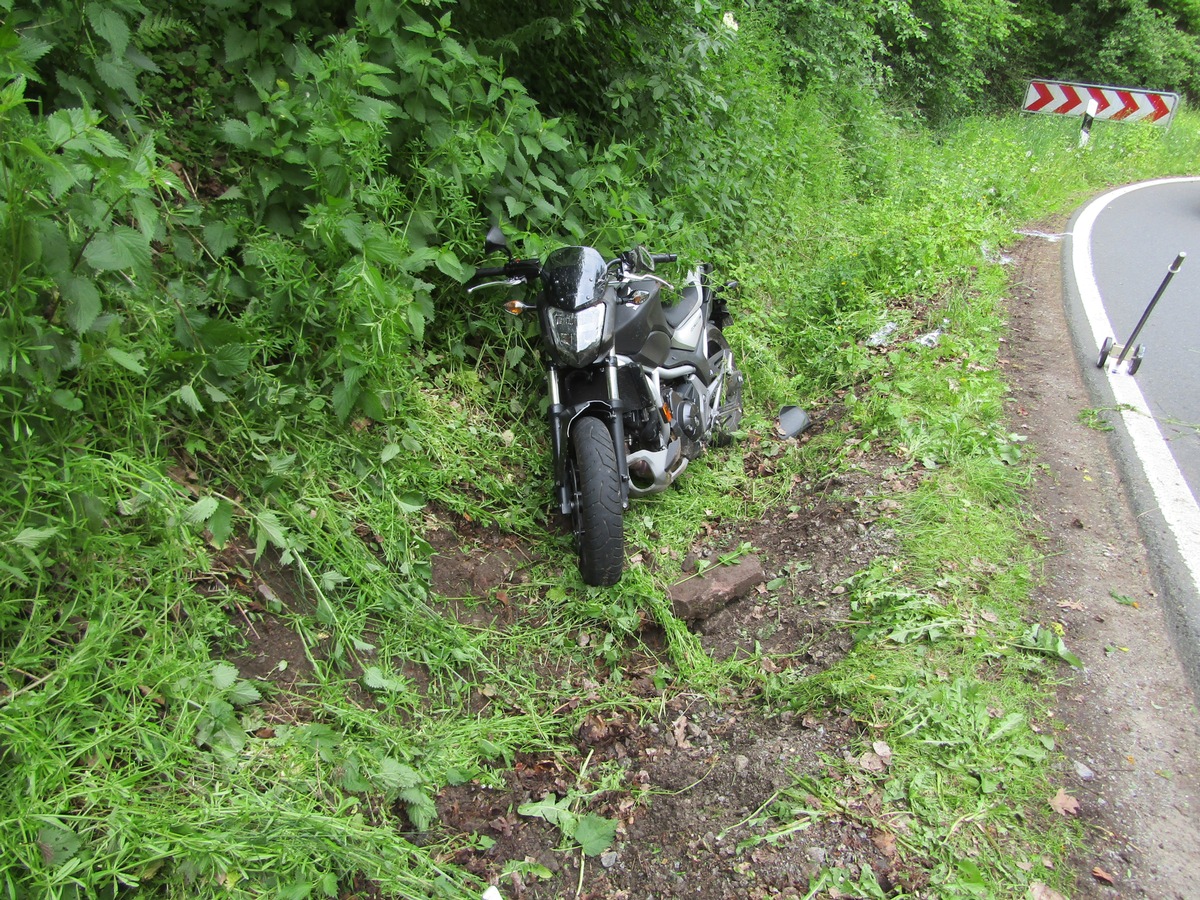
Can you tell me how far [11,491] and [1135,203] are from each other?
13412 mm

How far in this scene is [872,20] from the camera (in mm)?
10242

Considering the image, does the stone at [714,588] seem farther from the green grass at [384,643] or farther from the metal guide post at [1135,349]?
the metal guide post at [1135,349]

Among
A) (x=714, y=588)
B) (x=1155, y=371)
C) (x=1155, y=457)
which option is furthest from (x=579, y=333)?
(x=1155, y=371)

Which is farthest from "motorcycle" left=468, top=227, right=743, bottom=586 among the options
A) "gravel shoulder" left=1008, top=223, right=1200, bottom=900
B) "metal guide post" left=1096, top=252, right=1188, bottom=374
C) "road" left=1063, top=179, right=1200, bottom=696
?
"metal guide post" left=1096, top=252, right=1188, bottom=374

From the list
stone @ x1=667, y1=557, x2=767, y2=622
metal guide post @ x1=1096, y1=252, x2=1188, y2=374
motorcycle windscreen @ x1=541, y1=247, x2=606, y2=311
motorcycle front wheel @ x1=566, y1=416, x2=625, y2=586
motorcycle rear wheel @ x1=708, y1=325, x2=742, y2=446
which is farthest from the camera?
metal guide post @ x1=1096, y1=252, x2=1188, y2=374

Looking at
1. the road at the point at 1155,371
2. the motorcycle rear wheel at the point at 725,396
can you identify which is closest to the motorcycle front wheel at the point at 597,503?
the motorcycle rear wheel at the point at 725,396

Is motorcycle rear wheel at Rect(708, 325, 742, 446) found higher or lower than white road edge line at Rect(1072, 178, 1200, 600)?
lower

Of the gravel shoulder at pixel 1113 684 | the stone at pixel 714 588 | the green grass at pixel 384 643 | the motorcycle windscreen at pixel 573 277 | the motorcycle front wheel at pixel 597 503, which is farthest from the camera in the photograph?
the stone at pixel 714 588

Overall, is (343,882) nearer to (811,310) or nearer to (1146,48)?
(811,310)

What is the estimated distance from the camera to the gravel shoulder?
219 centimetres

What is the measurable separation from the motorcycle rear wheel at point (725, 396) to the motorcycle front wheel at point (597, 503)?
1.44 m

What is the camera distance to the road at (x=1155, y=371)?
11.1ft

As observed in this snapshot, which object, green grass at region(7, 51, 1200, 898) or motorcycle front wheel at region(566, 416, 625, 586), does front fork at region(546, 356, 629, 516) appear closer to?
motorcycle front wheel at region(566, 416, 625, 586)

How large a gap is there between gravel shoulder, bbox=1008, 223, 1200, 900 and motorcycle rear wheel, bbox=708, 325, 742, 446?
1.70m
